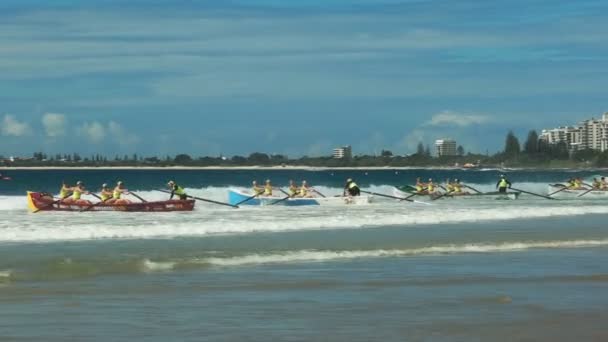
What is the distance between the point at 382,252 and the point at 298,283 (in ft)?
18.1

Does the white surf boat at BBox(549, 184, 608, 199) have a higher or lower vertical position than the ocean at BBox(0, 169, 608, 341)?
lower

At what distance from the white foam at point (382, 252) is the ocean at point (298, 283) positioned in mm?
37

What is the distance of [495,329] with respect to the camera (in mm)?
11820

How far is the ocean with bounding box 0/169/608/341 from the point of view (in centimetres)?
1186

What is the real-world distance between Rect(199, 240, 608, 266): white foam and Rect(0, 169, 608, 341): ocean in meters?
0.04

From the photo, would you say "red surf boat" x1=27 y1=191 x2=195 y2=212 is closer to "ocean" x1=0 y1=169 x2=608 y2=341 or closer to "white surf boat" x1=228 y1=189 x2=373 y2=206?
"white surf boat" x1=228 y1=189 x2=373 y2=206

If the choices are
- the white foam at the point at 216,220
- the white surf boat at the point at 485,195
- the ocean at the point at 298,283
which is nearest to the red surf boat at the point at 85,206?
the white foam at the point at 216,220

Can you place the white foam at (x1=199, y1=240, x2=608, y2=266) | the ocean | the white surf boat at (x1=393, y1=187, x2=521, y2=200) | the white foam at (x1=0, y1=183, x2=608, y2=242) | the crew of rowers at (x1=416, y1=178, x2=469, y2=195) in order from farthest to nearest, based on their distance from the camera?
the white surf boat at (x1=393, y1=187, x2=521, y2=200) < the crew of rowers at (x1=416, y1=178, x2=469, y2=195) < the white foam at (x1=0, y1=183, x2=608, y2=242) < the white foam at (x1=199, y1=240, x2=608, y2=266) < the ocean

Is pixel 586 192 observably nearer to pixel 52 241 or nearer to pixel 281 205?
pixel 281 205

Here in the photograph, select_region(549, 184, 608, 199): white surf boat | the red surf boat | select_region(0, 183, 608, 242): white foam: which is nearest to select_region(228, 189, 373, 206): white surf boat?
select_region(0, 183, 608, 242): white foam

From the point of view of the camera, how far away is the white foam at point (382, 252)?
62.6 feet

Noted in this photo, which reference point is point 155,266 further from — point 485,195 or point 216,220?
point 485,195

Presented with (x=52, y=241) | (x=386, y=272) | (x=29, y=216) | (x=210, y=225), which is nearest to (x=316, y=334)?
(x=386, y=272)

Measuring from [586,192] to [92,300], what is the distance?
45.8 metres
